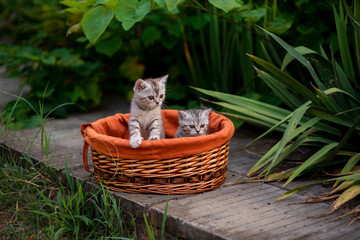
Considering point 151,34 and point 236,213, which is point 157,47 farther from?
point 236,213

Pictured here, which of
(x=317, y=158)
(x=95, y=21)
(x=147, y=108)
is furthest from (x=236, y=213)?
(x=95, y=21)

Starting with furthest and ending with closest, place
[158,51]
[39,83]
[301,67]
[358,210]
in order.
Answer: [158,51] → [39,83] → [301,67] → [358,210]

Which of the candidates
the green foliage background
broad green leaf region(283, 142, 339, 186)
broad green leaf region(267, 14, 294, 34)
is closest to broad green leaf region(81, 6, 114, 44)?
the green foliage background

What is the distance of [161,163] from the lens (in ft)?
7.67

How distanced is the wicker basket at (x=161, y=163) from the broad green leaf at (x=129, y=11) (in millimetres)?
845

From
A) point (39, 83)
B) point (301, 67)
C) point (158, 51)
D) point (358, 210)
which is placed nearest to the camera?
point (358, 210)

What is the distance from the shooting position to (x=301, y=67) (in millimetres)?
3291

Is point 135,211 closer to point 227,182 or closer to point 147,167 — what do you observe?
point 147,167

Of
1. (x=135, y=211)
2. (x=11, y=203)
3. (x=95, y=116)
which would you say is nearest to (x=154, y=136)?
(x=135, y=211)

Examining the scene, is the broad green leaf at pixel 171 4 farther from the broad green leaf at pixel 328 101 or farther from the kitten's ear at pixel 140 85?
the broad green leaf at pixel 328 101

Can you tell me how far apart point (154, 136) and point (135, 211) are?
2.02ft

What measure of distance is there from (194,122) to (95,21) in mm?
1017

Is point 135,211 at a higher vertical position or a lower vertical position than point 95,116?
higher

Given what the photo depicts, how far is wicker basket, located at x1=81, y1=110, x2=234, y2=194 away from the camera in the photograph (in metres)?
2.31
